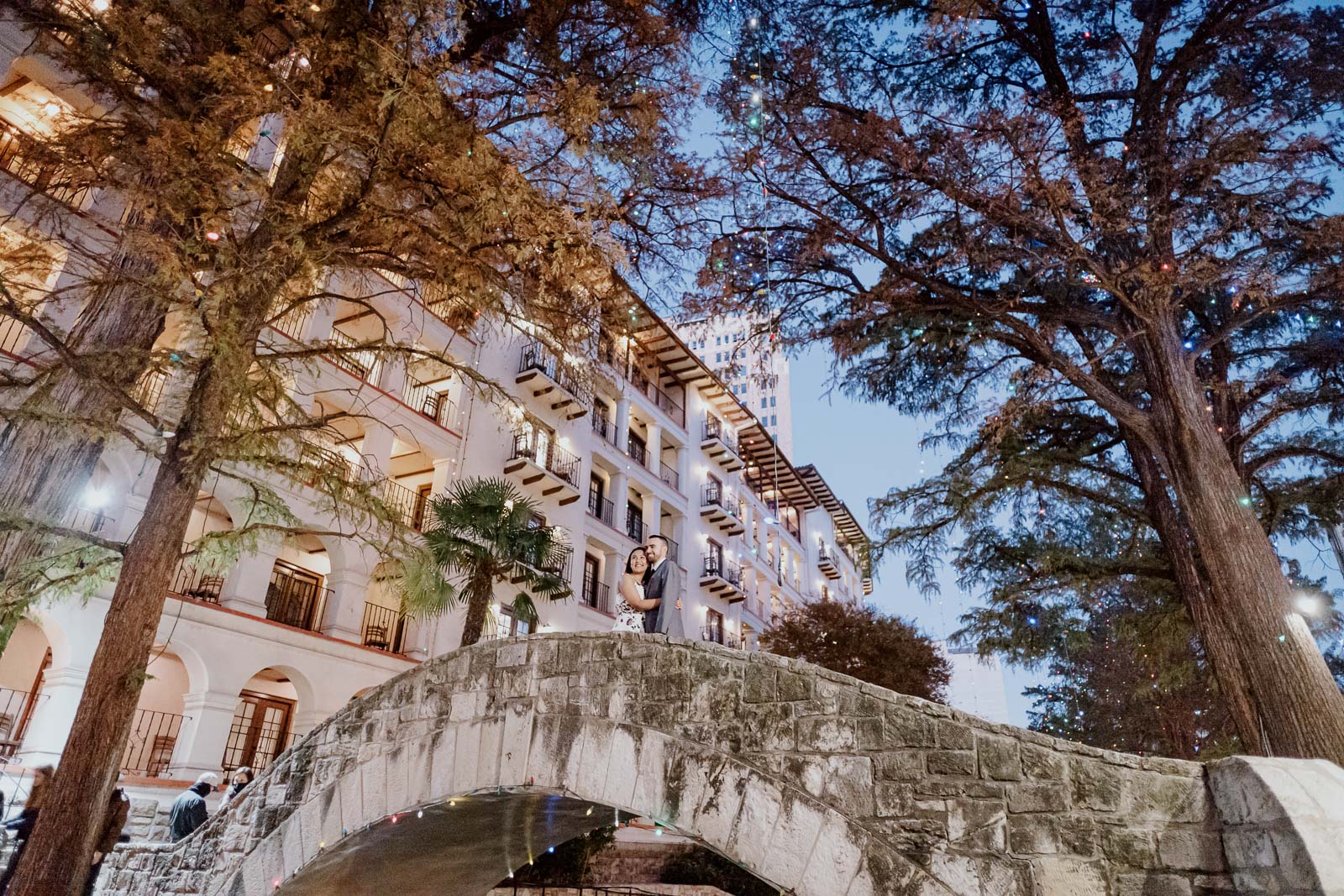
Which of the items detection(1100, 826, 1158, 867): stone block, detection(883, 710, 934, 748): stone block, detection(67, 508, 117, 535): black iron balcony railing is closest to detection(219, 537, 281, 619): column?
detection(67, 508, 117, 535): black iron balcony railing

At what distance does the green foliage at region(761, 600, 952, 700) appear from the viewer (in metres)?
21.1

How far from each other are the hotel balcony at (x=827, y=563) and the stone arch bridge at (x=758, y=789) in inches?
1290

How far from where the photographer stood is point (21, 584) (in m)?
6.02

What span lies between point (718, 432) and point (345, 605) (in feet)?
58.4

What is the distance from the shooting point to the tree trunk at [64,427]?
5938 millimetres

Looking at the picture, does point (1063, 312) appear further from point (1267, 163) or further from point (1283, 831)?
point (1283, 831)

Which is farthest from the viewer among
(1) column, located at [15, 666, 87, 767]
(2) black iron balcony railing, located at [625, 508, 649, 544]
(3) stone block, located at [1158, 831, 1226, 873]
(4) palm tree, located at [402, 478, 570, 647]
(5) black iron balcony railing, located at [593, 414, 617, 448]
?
(2) black iron balcony railing, located at [625, 508, 649, 544]

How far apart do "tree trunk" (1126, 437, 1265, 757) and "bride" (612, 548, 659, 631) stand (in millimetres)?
5622

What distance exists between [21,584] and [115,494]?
7.31 metres

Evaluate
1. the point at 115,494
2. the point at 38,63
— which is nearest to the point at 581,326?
the point at 115,494

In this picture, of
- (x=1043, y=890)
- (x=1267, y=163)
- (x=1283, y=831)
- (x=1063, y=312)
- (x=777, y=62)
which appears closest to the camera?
(x=1283, y=831)

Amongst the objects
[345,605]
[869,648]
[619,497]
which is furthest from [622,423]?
[345,605]

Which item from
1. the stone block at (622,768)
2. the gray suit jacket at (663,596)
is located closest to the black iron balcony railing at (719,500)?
the gray suit jacket at (663,596)

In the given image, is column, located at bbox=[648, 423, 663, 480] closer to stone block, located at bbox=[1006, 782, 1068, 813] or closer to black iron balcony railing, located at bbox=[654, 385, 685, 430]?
black iron balcony railing, located at bbox=[654, 385, 685, 430]
